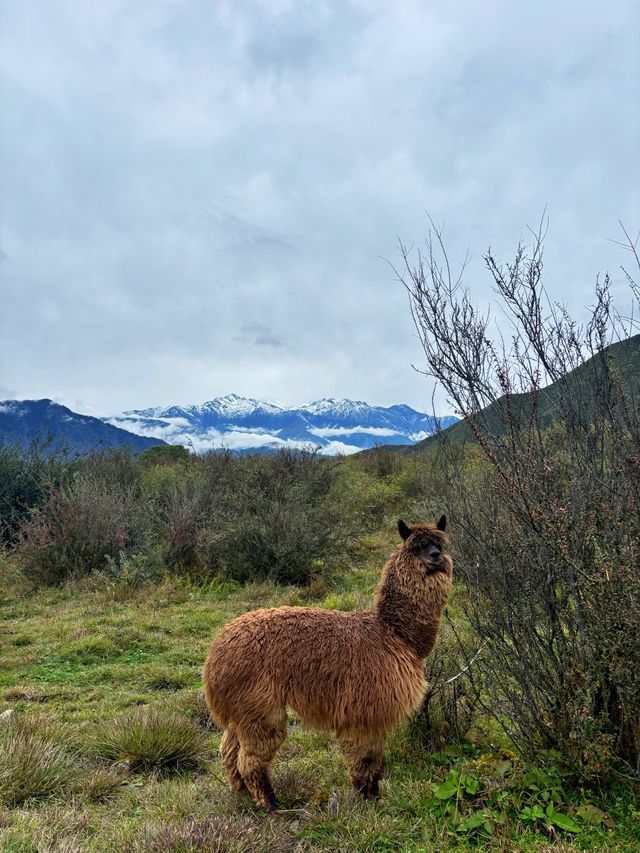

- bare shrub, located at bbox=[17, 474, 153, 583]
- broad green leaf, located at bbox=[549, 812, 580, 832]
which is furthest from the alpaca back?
bare shrub, located at bbox=[17, 474, 153, 583]

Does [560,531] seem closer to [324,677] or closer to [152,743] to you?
[324,677]

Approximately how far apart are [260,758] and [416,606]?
1.25 m

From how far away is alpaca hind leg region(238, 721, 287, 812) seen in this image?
304 cm

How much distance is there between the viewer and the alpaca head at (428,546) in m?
3.36

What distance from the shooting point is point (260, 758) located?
120 inches

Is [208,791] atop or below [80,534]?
below

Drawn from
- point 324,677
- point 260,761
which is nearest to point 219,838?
point 260,761

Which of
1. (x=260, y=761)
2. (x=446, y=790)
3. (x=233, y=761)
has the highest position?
Result: (x=260, y=761)

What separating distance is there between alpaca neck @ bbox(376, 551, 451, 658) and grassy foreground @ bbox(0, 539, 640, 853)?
75 cm

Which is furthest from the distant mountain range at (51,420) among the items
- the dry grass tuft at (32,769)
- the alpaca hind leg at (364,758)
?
the alpaca hind leg at (364,758)

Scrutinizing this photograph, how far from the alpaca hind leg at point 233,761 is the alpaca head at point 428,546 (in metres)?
1.55

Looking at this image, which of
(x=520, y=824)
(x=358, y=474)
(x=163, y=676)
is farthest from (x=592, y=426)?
(x=358, y=474)

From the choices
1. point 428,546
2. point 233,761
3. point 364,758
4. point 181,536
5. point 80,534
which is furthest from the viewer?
point 181,536

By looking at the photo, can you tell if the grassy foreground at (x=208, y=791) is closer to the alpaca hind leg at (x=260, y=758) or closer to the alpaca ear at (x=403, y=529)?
the alpaca hind leg at (x=260, y=758)
